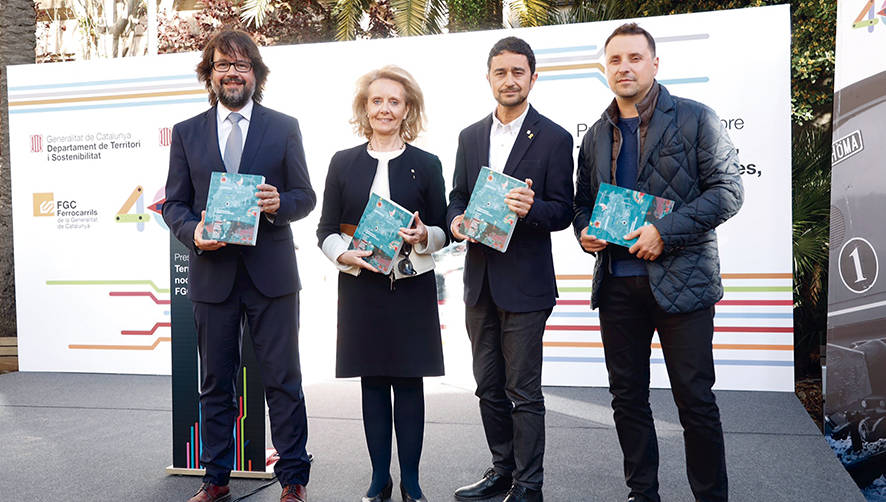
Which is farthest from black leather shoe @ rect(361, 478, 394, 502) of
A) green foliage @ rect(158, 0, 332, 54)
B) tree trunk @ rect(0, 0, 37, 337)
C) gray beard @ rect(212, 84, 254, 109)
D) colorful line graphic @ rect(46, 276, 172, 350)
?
green foliage @ rect(158, 0, 332, 54)

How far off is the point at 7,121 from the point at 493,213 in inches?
256

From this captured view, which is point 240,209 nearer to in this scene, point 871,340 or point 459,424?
point 459,424

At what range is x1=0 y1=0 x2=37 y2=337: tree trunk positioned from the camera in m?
7.28

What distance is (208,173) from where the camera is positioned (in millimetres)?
3004

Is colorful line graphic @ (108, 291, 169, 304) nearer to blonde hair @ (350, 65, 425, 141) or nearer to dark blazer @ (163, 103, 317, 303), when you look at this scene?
dark blazer @ (163, 103, 317, 303)

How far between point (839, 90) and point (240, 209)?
3132 mm

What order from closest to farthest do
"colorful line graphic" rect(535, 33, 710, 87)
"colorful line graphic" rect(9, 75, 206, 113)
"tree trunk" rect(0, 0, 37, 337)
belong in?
1. "colorful line graphic" rect(535, 33, 710, 87)
2. "colorful line graphic" rect(9, 75, 206, 113)
3. "tree trunk" rect(0, 0, 37, 337)

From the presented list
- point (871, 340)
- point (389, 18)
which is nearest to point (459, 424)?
point (871, 340)

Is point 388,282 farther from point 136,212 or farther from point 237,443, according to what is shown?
point 136,212

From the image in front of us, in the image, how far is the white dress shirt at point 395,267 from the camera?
2953 mm

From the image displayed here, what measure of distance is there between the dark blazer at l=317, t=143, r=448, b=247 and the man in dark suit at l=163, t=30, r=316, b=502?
0.13 meters

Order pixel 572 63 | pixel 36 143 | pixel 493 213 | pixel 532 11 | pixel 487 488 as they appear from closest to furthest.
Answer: pixel 493 213
pixel 487 488
pixel 572 63
pixel 36 143
pixel 532 11

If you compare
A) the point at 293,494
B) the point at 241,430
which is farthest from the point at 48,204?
the point at 293,494

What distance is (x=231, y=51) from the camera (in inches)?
119
